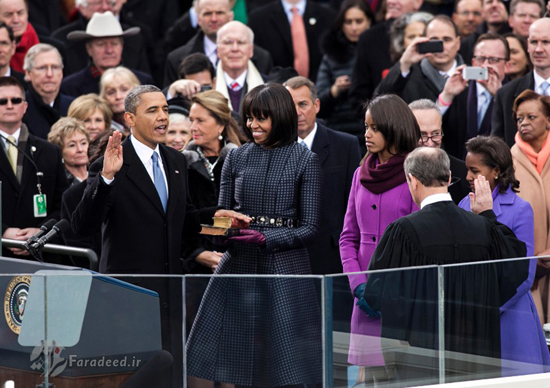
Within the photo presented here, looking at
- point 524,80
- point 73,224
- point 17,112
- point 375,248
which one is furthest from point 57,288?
point 524,80

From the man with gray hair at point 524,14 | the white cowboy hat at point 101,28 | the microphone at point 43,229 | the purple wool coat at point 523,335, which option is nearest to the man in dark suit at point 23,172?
the microphone at point 43,229

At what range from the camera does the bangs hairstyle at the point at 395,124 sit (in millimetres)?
6523

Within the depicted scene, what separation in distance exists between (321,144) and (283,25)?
407 cm

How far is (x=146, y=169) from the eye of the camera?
22.2 ft

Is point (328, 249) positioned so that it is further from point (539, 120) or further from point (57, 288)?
point (57, 288)

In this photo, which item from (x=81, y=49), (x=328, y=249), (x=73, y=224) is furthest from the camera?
(x=81, y=49)

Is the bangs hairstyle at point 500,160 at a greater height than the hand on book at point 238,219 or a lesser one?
greater

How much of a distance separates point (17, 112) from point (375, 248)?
377 centimetres

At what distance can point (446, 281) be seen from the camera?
19.2ft

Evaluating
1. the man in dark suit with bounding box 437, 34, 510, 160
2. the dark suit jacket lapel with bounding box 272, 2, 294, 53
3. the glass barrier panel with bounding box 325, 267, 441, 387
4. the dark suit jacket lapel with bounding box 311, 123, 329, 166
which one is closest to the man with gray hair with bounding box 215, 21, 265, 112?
the man in dark suit with bounding box 437, 34, 510, 160

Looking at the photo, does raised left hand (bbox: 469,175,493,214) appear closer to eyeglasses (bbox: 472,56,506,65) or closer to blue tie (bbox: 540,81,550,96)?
blue tie (bbox: 540,81,550,96)

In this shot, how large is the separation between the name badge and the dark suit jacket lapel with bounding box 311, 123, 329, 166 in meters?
2.08

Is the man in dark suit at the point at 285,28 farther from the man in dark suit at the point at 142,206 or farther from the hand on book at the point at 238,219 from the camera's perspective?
the hand on book at the point at 238,219

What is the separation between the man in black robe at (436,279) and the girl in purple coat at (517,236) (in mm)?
64
